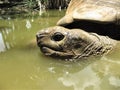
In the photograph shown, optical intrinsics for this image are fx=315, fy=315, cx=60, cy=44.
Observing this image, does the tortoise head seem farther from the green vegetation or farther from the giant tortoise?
the green vegetation

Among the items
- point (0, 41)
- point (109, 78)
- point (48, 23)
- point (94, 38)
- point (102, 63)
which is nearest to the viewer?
point (109, 78)

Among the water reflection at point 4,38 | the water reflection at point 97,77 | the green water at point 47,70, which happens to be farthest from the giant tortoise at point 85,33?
the water reflection at point 4,38

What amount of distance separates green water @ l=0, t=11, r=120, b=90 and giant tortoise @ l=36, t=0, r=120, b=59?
13cm

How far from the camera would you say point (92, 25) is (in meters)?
4.96

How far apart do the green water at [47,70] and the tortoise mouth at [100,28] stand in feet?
1.40

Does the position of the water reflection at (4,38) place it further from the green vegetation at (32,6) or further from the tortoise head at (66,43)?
the green vegetation at (32,6)

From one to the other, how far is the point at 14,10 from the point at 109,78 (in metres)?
5.04

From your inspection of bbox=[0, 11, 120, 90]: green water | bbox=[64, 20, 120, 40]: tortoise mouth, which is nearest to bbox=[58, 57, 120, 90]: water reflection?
bbox=[0, 11, 120, 90]: green water

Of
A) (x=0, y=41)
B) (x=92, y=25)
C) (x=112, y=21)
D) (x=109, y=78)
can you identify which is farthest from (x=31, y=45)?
(x=109, y=78)

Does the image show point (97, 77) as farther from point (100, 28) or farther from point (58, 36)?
point (100, 28)

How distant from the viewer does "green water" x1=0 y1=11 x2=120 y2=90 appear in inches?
143

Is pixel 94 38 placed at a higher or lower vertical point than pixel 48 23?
higher

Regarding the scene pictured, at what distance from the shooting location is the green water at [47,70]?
3621 millimetres

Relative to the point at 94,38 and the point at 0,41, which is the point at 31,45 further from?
the point at 94,38
